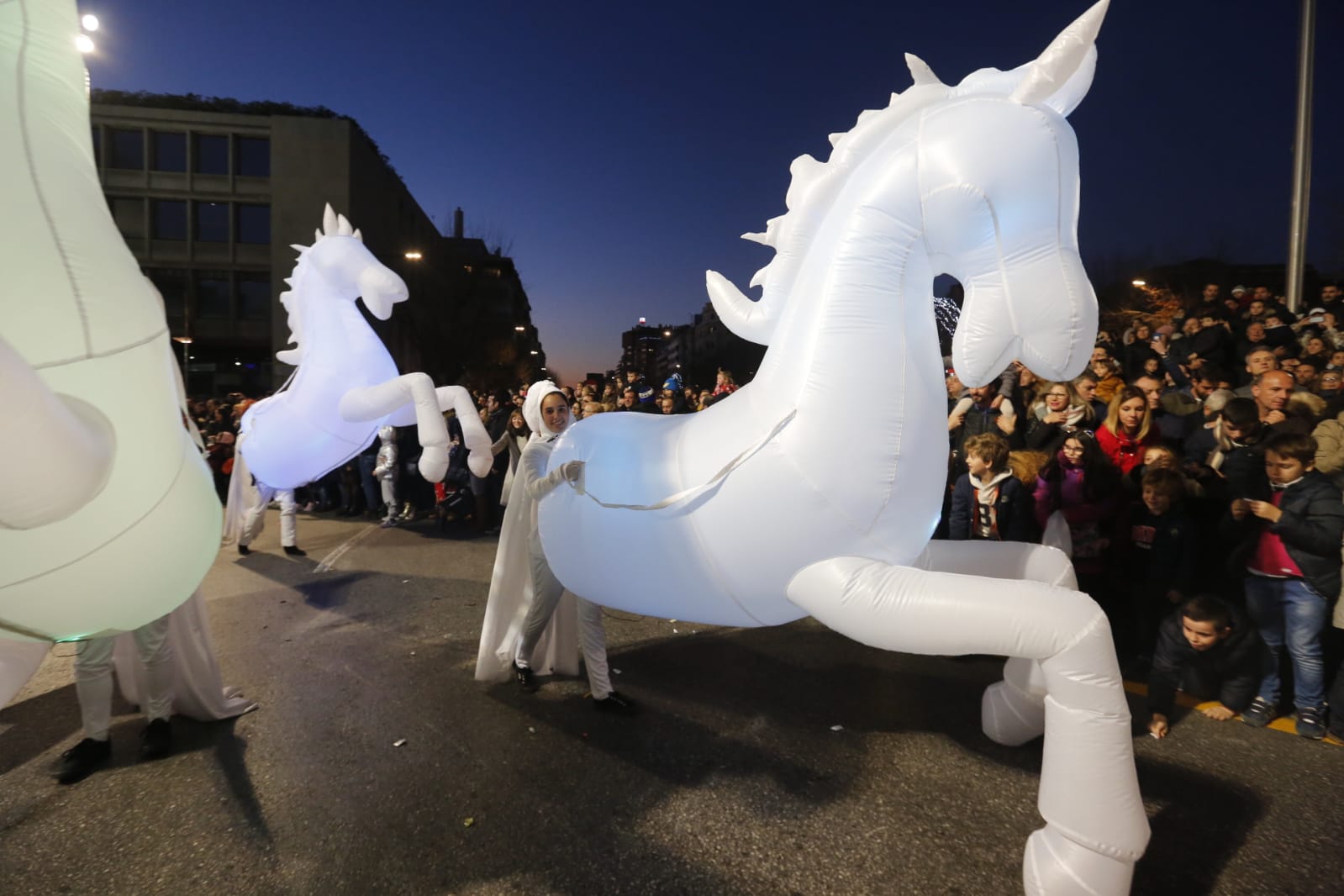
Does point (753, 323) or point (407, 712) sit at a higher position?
point (753, 323)

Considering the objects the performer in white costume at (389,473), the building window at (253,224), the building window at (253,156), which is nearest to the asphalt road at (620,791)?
the performer in white costume at (389,473)

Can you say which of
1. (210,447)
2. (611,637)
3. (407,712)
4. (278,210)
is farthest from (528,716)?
(278,210)

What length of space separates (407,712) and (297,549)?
12.1 feet

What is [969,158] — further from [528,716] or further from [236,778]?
[236,778]

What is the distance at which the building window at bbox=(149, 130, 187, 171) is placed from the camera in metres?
21.8

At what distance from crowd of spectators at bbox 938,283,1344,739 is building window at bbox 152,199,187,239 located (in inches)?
1017

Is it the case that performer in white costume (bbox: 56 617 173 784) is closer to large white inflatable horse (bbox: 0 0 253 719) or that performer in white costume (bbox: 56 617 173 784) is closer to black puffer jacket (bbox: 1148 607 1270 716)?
large white inflatable horse (bbox: 0 0 253 719)

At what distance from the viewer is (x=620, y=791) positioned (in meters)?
2.32

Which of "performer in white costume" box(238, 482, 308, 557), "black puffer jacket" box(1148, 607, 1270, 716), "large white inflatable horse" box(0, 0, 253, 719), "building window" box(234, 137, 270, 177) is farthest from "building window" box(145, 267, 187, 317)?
"black puffer jacket" box(1148, 607, 1270, 716)

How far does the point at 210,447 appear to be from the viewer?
24.6ft

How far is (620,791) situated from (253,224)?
25644 millimetres

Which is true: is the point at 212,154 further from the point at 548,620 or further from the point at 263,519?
the point at 548,620

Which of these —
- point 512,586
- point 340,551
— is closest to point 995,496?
point 512,586

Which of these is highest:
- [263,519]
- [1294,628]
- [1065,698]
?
[1065,698]
